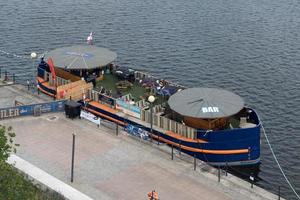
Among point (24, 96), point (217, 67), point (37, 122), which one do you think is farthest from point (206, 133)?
point (217, 67)

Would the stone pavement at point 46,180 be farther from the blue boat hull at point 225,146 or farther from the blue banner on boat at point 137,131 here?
the blue boat hull at point 225,146

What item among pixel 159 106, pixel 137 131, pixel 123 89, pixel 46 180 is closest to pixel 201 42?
pixel 123 89

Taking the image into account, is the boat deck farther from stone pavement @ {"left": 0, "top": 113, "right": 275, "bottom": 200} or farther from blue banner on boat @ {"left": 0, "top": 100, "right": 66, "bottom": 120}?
stone pavement @ {"left": 0, "top": 113, "right": 275, "bottom": 200}

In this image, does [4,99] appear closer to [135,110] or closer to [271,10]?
[135,110]

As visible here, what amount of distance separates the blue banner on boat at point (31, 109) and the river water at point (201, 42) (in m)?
17.3

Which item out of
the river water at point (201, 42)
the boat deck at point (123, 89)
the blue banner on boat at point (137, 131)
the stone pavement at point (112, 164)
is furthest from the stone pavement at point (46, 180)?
the river water at point (201, 42)

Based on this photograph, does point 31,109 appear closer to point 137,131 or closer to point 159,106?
Answer: point 137,131

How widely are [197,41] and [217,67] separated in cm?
1067

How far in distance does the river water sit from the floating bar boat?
4253mm

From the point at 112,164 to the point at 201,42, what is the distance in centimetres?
4156

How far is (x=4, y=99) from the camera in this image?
5462 cm

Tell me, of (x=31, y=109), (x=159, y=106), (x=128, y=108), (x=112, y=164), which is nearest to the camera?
(x=112, y=164)

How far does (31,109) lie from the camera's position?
4994cm

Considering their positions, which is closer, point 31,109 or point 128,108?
point 128,108
